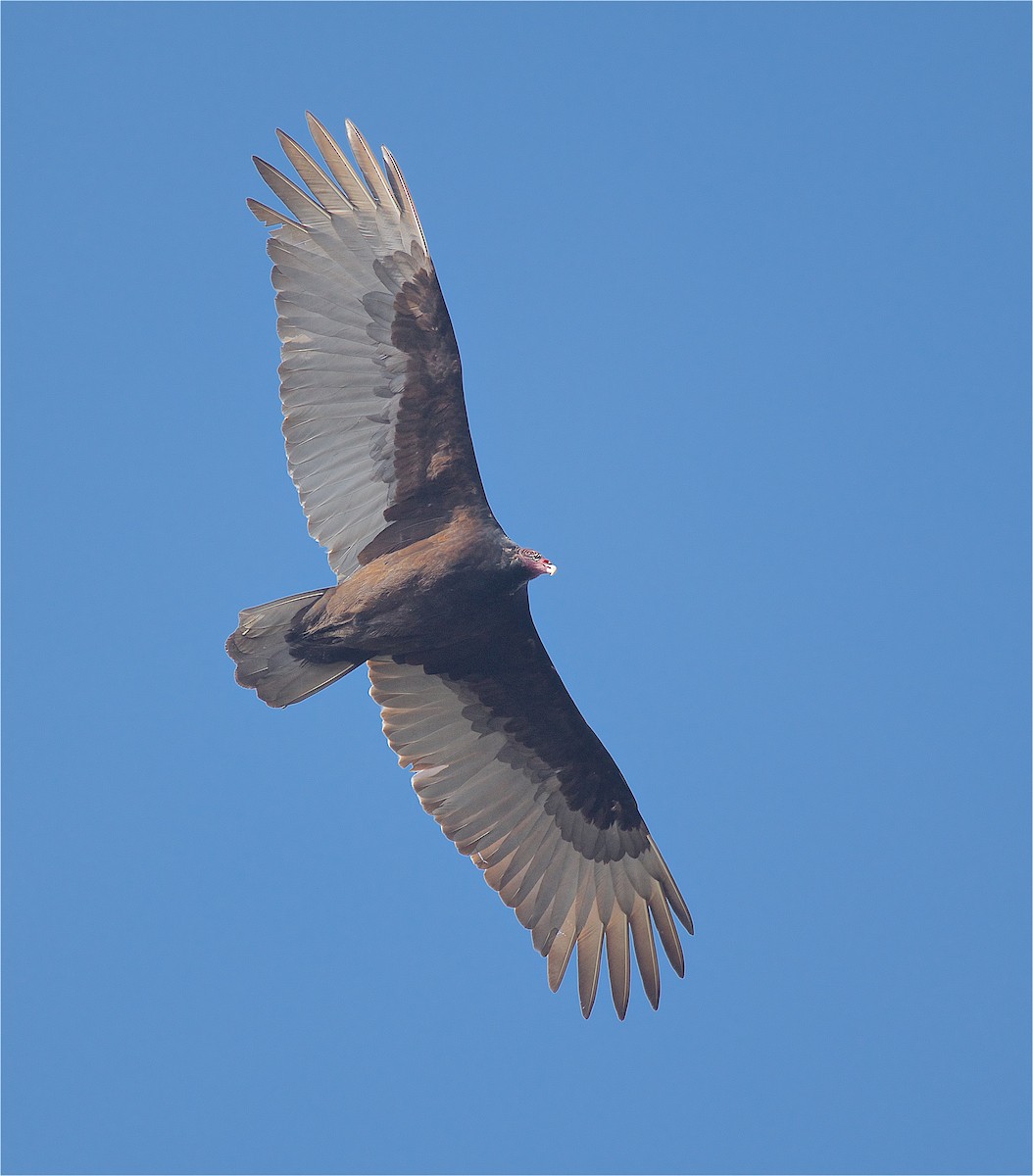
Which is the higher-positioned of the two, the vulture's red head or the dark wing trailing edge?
the vulture's red head

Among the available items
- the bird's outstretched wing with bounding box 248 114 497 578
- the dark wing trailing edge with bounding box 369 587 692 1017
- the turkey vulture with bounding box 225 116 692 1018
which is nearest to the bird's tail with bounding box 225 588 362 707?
the turkey vulture with bounding box 225 116 692 1018

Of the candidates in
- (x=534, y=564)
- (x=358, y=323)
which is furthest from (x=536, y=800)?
(x=358, y=323)

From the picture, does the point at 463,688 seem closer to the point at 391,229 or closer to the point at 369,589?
the point at 369,589

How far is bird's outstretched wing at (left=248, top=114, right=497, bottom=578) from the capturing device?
9.37 meters

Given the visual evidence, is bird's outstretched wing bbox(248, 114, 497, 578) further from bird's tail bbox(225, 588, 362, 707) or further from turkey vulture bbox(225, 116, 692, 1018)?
bird's tail bbox(225, 588, 362, 707)

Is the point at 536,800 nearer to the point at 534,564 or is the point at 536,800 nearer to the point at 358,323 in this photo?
the point at 534,564

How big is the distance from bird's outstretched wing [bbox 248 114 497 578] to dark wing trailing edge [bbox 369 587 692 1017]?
129 cm

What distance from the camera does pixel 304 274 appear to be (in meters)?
9.37

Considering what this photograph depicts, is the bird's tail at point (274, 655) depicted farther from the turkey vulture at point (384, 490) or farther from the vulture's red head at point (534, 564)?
the vulture's red head at point (534, 564)

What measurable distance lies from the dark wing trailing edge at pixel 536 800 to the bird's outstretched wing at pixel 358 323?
50.9 inches

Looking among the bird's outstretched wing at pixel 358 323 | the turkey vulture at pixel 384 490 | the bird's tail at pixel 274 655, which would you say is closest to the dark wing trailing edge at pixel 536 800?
the turkey vulture at pixel 384 490

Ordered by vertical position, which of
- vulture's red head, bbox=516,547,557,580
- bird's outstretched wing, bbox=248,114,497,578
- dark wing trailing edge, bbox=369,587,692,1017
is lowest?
dark wing trailing edge, bbox=369,587,692,1017

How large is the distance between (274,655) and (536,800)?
2.02 meters

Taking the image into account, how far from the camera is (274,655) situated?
960cm
